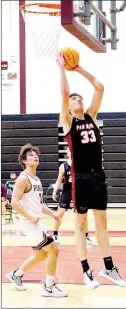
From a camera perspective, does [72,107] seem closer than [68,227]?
Yes

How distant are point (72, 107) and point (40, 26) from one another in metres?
9.13

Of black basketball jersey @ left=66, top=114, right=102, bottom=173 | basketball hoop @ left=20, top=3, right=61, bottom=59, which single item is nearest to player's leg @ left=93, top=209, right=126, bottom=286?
black basketball jersey @ left=66, top=114, right=102, bottom=173

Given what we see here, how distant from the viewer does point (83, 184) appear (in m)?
5.07

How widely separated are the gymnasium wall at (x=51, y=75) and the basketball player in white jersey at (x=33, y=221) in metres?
10.3

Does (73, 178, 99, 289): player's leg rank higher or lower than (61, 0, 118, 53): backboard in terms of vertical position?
lower

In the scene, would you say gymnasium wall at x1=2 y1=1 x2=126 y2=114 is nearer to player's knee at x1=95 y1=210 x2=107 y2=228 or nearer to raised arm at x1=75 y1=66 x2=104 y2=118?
raised arm at x1=75 y1=66 x2=104 y2=118

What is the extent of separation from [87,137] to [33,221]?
938 mm

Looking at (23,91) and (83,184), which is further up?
(23,91)

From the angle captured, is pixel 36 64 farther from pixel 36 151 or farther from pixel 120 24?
pixel 36 151

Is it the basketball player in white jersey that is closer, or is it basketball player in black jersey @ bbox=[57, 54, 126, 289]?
the basketball player in white jersey

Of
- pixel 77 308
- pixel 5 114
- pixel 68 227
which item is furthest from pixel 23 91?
pixel 77 308

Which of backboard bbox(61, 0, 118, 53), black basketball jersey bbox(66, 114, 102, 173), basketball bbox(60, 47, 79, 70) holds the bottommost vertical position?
black basketball jersey bbox(66, 114, 102, 173)

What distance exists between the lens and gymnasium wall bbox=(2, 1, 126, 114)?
15070 mm

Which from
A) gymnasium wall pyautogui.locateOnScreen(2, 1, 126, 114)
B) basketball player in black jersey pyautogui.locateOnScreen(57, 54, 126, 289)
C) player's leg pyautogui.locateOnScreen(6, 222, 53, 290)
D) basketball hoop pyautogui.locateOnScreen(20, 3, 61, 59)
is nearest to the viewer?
player's leg pyautogui.locateOnScreen(6, 222, 53, 290)
